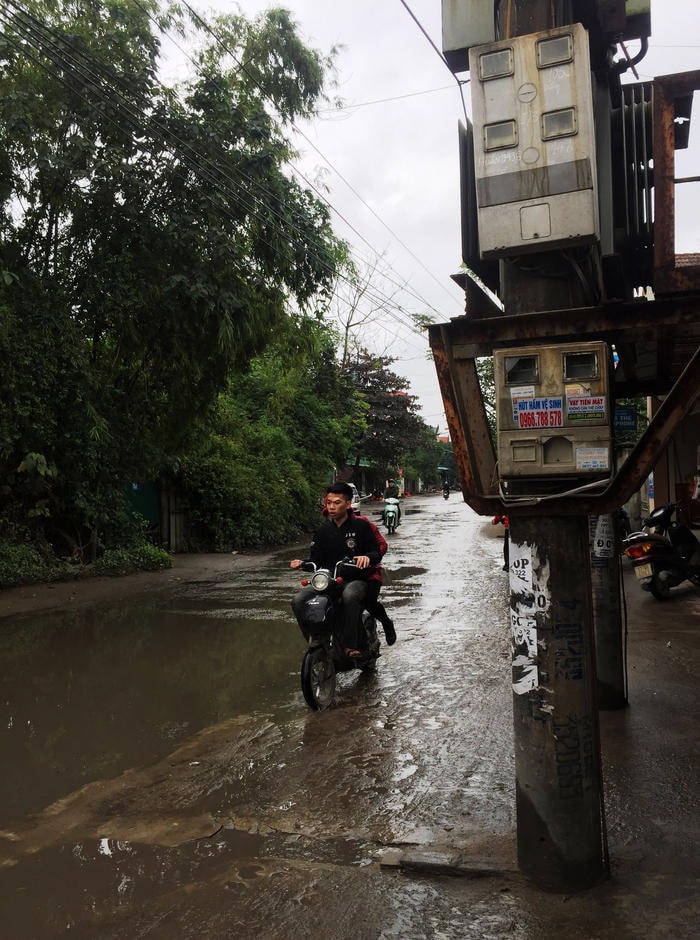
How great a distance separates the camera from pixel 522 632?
10.5 ft

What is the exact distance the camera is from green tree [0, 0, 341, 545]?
11188mm

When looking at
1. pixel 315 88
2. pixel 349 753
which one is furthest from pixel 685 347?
pixel 315 88

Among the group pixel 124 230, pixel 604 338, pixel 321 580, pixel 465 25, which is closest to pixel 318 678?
pixel 321 580

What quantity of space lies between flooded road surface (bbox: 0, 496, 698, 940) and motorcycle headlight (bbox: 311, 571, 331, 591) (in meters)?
0.93

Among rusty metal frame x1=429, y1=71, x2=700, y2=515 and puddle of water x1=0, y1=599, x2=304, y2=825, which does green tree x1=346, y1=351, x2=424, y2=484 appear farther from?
rusty metal frame x1=429, y1=71, x2=700, y2=515

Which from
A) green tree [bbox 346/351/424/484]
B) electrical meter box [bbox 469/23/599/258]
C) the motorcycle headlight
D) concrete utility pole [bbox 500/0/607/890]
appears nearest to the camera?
electrical meter box [bbox 469/23/599/258]

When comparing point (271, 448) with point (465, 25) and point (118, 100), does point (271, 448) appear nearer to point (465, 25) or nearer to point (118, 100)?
A: point (118, 100)

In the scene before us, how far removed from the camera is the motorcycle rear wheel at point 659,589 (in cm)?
1005

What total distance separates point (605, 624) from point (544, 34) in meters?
3.81

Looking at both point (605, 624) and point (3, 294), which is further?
point (3, 294)

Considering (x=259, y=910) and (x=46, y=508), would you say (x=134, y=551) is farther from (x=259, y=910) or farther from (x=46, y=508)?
(x=259, y=910)

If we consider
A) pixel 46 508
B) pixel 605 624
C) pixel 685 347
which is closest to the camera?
pixel 605 624

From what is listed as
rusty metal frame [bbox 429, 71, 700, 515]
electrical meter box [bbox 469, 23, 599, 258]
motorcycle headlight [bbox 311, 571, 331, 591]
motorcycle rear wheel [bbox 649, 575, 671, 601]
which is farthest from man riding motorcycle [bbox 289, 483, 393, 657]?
motorcycle rear wheel [bbox 649, 575, 671, 601]

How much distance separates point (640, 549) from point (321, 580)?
Result: 5739 mm
